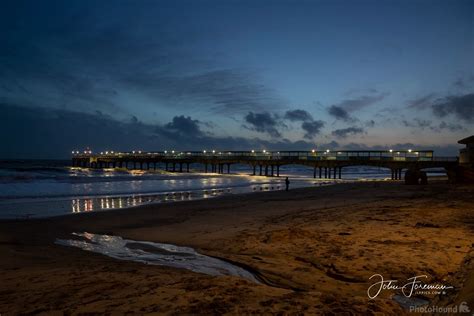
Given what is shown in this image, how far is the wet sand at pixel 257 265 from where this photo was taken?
15.5ft

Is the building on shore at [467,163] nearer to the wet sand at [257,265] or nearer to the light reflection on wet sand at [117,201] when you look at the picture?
the wet sand at [257,265]

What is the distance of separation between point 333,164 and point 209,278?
174ft

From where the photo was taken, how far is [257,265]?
709cm

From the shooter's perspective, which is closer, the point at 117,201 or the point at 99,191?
the point at 117,201

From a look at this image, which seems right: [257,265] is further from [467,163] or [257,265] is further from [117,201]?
[467,163]

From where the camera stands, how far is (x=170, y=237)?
428 inches

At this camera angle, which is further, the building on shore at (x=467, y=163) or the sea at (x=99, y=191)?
the building on shore at (x=467, y=163)

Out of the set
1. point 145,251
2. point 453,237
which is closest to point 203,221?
point 145,251

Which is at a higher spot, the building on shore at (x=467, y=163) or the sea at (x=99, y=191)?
the building on shore at (x=467, y=163)
